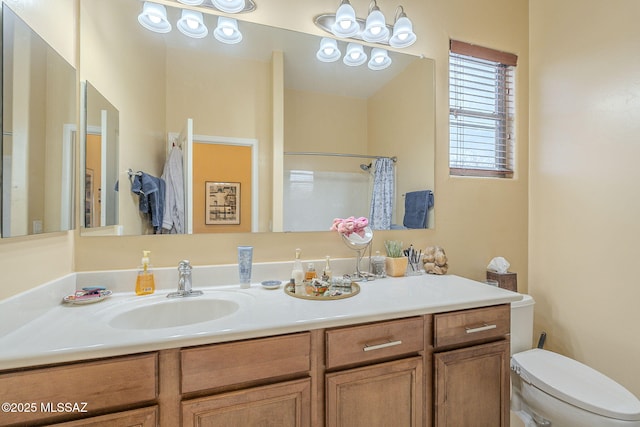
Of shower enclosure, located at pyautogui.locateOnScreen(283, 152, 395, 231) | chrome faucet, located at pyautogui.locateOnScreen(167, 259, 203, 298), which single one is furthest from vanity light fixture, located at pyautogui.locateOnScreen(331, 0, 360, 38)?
chrome faucet, located at pyautogui.locateOnScreen(167, 259, 203, 298)

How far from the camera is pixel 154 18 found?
130 cm

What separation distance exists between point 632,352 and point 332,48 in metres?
2.22

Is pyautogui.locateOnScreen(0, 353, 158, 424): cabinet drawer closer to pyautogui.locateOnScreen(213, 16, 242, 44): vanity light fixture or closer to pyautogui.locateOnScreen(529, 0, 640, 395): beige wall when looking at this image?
pyautogui.locateOnScreen(213, 16, 242, 44): vanity light fixture

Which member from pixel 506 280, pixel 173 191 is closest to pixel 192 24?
pixel 173 191

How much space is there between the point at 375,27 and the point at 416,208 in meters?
1.02

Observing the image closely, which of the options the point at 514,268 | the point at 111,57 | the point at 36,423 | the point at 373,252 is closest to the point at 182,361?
the point at 36,423

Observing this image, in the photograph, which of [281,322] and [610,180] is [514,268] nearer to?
[610,180]

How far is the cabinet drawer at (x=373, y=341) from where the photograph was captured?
0.96 m

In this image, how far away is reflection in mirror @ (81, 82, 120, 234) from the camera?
1203mm

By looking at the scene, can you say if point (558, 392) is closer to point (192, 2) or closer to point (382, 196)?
point (382, 196)

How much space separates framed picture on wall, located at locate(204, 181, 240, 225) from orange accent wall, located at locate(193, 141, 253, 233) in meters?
0.02

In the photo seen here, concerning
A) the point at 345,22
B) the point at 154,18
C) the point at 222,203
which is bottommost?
the point at 222,203

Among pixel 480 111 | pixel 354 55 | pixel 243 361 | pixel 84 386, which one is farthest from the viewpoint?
pixel 480 111

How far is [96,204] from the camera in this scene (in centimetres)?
121
